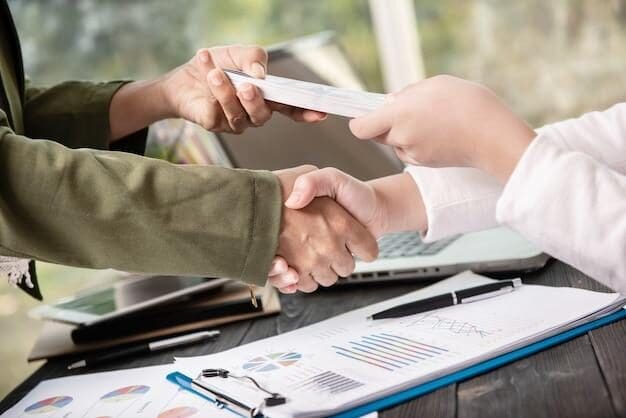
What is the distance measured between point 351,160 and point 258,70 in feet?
1.54

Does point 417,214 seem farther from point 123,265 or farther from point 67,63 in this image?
point 67,63

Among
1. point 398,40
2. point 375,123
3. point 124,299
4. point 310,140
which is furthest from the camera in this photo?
point 398,40

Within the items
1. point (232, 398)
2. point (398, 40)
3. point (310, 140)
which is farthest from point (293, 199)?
point (398, 40)

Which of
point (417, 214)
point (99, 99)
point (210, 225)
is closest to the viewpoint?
point (210, 225)

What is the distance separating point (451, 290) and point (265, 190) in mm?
289

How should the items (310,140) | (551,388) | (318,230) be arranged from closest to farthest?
1. (551,388)
2. (318,230)
3. (310,140)

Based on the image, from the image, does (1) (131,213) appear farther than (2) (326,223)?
No

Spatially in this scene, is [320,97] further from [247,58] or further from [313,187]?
[247,58]

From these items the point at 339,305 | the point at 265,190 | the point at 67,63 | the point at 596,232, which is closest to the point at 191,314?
the point at 339,305

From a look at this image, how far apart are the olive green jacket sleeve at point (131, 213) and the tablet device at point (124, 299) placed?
10.6 inches

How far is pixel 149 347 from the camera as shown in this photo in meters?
1.00

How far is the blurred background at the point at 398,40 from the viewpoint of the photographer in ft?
7.70

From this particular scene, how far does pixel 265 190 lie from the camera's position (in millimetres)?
871

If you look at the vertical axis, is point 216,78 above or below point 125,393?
above
